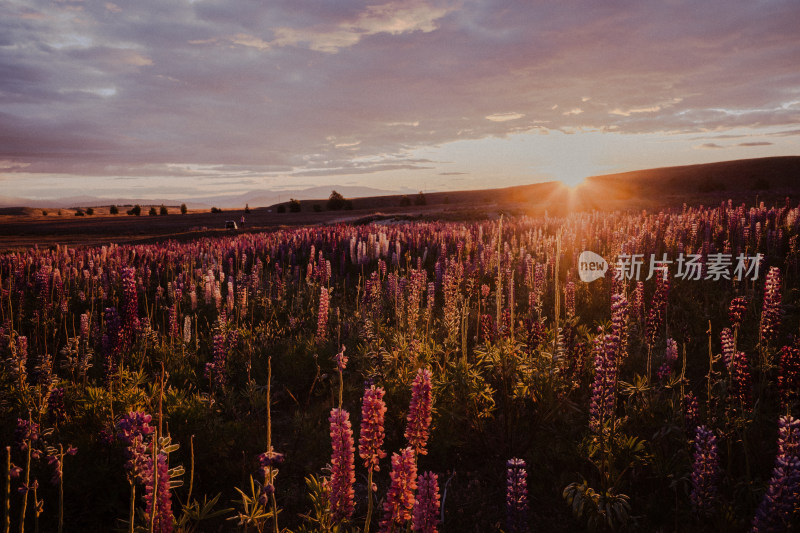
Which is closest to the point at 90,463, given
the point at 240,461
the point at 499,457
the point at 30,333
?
the point at 240,461

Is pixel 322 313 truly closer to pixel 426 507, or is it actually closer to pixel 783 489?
pixel 426 507

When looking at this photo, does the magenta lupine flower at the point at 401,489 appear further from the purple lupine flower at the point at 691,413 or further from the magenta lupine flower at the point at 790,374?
the magenta lupine flower at the point at 790,374

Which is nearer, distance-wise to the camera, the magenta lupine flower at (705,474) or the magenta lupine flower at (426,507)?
the magenta lupine flower at (426,507)

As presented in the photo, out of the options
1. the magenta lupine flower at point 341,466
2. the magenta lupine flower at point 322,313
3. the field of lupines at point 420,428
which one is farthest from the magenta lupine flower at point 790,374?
the magenta lupine flower at point 322,313

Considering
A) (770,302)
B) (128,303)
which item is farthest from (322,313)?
(770,302)

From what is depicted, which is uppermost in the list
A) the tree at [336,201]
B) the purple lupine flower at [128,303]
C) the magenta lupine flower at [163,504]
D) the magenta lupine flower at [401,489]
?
the tree at [336,201]

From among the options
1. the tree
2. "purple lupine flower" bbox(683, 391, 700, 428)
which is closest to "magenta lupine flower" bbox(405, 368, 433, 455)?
"purple lupine flower" bbox(683, 391, 700, 428)

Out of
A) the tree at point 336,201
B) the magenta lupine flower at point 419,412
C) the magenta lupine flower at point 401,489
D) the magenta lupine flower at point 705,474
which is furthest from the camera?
the tree at point 336,201

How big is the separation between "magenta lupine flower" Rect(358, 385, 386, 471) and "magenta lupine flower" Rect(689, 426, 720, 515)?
8.75 ft

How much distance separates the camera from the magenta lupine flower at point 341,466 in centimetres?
216

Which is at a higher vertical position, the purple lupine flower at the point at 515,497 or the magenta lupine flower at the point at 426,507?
the magenta lupine flower at the point at 426,507

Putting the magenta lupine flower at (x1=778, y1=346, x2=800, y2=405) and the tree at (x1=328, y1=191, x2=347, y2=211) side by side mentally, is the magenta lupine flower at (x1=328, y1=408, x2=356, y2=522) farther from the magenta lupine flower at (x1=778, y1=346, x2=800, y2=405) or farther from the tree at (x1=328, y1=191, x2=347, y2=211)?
the tree at (x1=328, y1=191, x2=347, y2=211)

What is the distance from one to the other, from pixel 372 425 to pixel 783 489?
9.40ft

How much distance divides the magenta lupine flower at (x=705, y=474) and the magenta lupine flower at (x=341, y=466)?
2745mm
